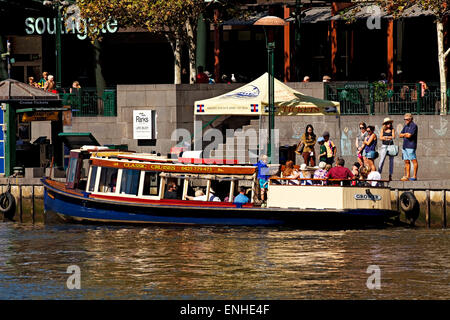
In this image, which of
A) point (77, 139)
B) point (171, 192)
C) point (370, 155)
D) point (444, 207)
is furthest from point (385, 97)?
point (77, 139)

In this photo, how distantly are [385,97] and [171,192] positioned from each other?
353 inches

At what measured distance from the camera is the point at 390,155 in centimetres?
3641

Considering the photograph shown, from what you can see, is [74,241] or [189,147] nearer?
[74,241]

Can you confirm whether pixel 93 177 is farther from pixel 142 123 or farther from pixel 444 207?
pixel 444 207

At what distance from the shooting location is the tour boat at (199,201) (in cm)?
3284

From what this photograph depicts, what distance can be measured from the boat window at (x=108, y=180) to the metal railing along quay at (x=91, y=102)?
344 inches

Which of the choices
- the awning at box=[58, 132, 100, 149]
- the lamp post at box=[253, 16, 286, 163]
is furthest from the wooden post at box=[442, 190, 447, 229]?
the awning at box=[58, 132, 100, 149]

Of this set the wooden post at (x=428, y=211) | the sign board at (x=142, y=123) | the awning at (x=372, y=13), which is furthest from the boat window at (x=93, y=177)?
the awning at (x=372, y=13)

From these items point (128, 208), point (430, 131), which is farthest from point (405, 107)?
point (128, 208)

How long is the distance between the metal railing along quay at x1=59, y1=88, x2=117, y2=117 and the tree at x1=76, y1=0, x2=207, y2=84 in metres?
2.80

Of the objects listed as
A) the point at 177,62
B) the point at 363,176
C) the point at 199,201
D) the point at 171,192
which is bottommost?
the point at 199,201

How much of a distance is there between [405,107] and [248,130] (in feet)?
16.5

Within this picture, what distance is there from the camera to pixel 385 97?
39.3 meters
